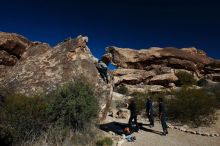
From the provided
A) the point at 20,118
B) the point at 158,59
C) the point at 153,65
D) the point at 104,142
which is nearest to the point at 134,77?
the point at 153,65

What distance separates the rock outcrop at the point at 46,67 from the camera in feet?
39.3

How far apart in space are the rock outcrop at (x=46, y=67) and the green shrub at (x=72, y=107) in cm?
99

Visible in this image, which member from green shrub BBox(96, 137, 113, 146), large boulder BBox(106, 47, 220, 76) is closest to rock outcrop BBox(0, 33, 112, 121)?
green shrub BBox(96, 137, 113, 146)

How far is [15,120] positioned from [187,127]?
9647 millimetres

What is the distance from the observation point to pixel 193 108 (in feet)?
57.1

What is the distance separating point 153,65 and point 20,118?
125ft

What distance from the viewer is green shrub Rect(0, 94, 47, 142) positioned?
9562 millimetres

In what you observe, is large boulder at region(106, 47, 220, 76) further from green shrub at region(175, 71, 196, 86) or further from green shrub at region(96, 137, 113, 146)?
green shrub at region(96, 137, 113, 146)

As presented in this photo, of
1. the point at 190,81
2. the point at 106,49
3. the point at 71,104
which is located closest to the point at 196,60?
the point at 190,81

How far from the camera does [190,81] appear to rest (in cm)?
3978

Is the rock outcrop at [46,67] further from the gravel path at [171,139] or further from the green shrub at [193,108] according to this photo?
the green shrub at [193,108]

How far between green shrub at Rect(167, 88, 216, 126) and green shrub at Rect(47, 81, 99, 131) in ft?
25.5

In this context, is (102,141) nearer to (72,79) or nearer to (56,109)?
(56,109)

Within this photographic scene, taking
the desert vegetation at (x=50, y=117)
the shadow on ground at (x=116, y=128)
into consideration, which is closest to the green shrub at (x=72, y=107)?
the desert vegetation at (x=50, y=117)
